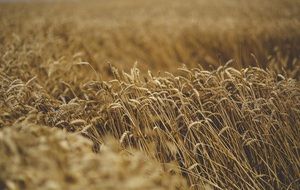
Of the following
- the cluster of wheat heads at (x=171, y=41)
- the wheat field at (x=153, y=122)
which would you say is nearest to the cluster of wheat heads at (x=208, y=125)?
the wheat field at (x=153, y=122)

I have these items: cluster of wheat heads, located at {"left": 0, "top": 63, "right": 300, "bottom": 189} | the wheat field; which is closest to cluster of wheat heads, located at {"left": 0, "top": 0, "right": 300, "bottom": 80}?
the wheat field

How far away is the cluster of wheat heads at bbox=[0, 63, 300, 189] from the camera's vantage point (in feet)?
8.48

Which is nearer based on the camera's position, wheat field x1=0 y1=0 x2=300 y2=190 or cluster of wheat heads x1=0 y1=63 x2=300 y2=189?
wheat field x1=0 y1=0 x2=300 y2=190

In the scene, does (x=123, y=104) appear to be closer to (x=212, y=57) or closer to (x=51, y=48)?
(x=51, y=48)

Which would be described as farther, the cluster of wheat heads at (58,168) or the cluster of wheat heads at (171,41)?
the cluster of wheat heads at (171,41)

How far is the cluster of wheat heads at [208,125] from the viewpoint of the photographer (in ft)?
8.48

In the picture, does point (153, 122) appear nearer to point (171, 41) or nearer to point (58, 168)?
point (58, 168)

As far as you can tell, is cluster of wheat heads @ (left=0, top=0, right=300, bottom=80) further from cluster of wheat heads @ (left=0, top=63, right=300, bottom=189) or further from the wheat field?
cluster of wheat heads @ (left=0, top=63, right=300, bottom=189)

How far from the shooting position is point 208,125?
264 cm

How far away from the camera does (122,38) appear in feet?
23.0

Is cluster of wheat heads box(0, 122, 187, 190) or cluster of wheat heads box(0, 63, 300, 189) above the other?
cluster of wheat heads box(0, 122, 187, 190)

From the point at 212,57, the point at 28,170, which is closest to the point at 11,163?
the point at 28,170

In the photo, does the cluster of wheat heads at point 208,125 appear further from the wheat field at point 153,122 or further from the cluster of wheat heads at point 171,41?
the cluster of wheat heads at point 171,41

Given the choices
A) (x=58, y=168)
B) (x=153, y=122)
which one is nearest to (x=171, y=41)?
(x=153, y=122)
